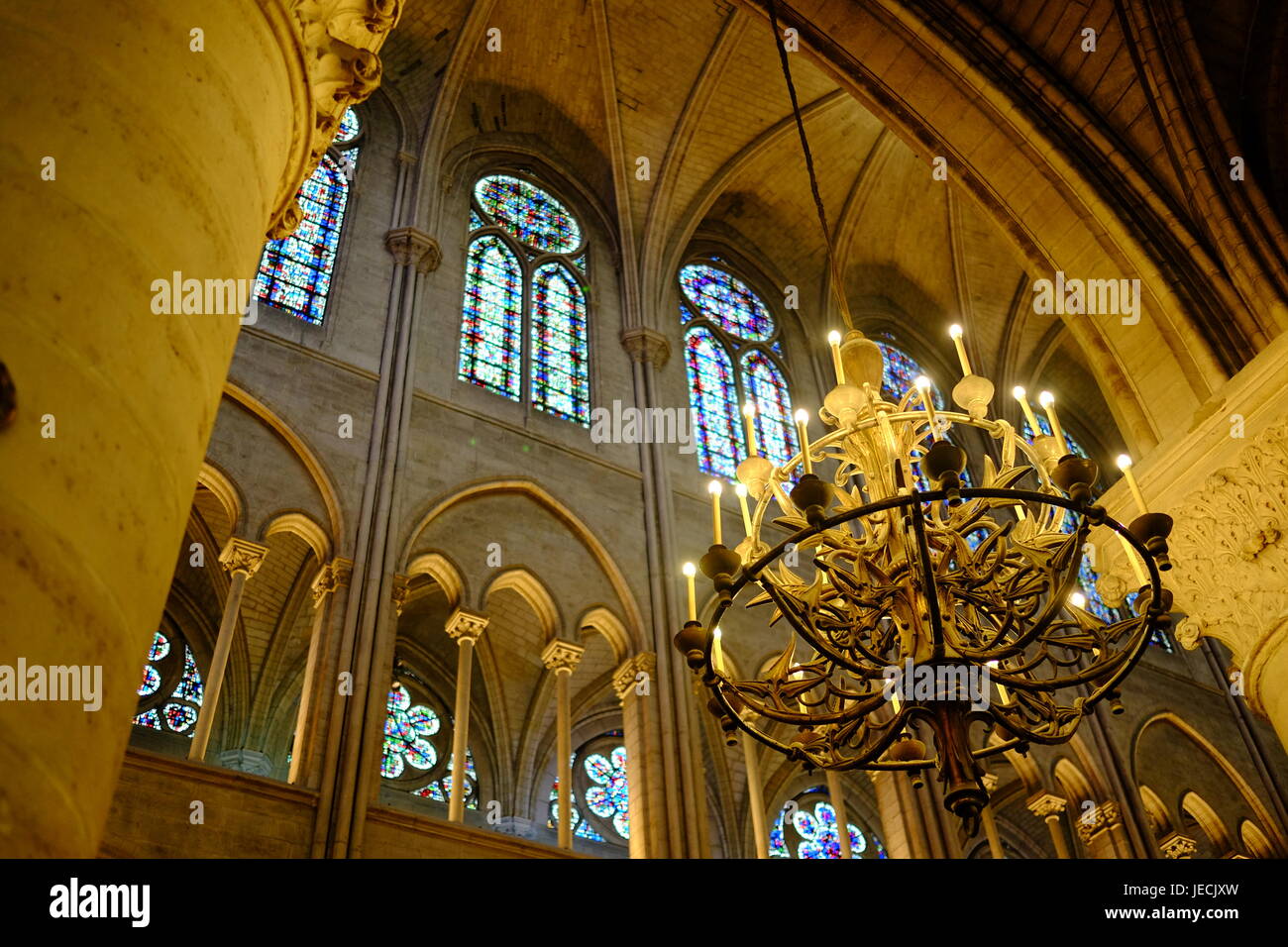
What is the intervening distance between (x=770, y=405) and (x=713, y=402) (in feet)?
3.36

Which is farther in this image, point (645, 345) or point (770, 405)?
point (770, 405)

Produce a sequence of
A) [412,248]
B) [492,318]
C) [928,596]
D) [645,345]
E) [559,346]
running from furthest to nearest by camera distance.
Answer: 1. [645,345]
2. [559,346]
3. [492,318]
4. [412,248]
5. [928,596]

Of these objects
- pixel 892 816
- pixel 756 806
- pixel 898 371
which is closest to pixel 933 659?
pixel 756 806

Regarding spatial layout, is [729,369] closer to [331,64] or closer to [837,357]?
[837,357]

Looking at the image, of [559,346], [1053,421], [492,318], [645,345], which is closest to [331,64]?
[1053,421]

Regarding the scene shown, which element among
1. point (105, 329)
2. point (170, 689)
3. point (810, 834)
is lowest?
point (105, 329)

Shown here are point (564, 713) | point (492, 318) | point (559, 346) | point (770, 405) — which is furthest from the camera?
point (770, 405)

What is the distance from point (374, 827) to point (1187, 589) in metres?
5.29

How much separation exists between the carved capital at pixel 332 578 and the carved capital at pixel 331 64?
548 cm

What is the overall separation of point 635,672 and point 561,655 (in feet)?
2.23

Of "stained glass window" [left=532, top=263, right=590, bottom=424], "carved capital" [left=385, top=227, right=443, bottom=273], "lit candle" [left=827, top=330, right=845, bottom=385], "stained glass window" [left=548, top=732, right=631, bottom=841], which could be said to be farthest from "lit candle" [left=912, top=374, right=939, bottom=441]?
"stained glass window" [left=548, top=732, right=631, bottom=841]

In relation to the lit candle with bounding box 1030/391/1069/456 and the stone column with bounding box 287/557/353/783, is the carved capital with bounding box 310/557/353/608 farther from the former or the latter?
the lit candle with bounding box 1030/391/1069/456

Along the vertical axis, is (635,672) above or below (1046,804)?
above

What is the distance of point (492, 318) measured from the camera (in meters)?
12.5
